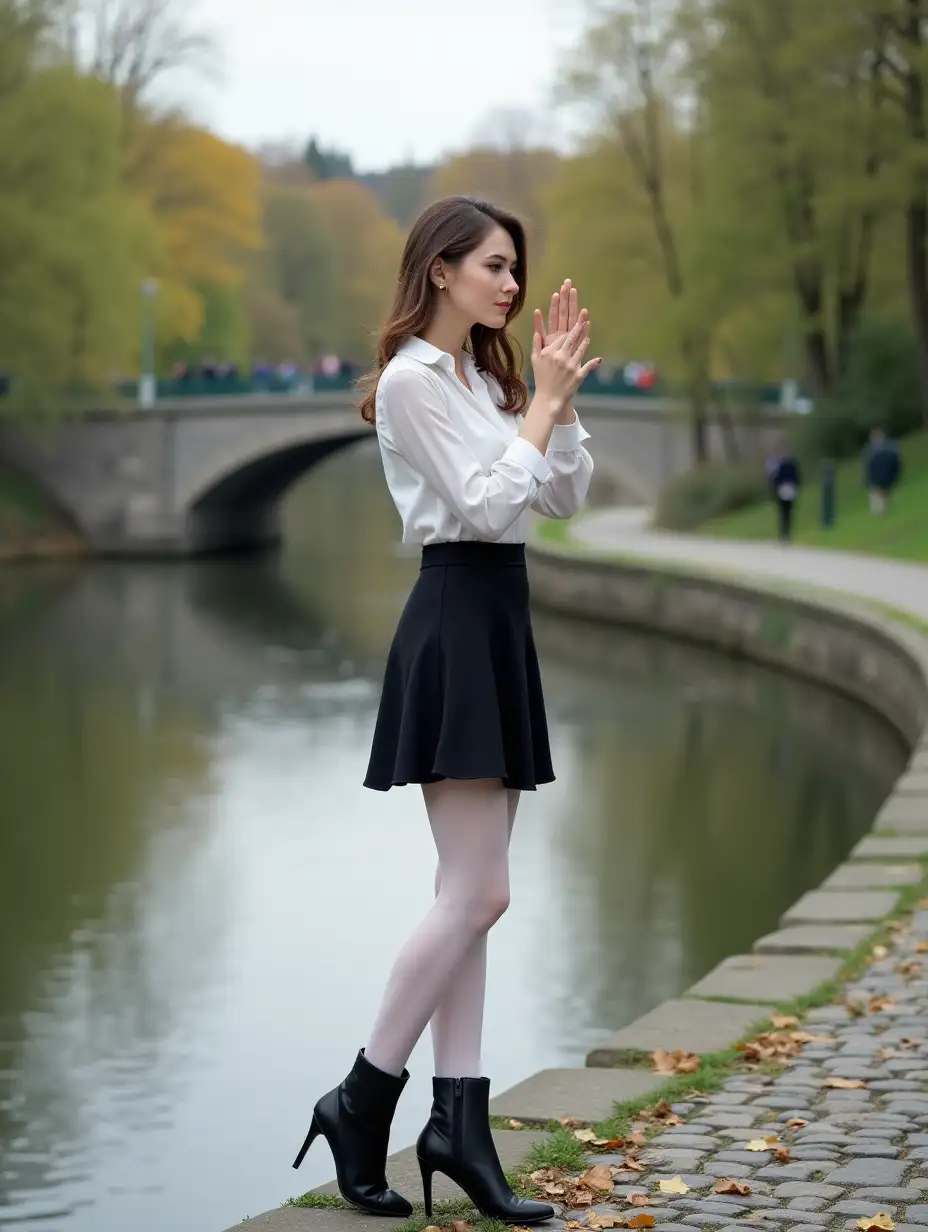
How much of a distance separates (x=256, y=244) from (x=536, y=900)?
1594 inches

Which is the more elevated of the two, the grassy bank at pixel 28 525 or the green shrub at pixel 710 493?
the green shrub at pixel 710 493

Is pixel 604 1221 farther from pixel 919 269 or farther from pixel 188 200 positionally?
pixel 188 200

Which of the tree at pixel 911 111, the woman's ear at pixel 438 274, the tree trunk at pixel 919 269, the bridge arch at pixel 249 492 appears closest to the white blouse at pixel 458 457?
the woman's ear at pixel 438 274

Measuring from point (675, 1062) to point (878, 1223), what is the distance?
1546 mm

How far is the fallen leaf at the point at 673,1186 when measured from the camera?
428 centimetres

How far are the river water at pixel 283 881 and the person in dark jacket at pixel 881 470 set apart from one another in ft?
22.7

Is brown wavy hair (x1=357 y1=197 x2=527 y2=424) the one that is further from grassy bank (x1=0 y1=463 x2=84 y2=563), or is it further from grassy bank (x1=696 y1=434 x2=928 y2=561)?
grassy bank (x1=0 y1=463 x2=84 y2=563)

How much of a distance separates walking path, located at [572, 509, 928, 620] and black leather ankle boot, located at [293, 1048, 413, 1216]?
13.2 meters

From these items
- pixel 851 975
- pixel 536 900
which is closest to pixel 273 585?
pixel 536 900

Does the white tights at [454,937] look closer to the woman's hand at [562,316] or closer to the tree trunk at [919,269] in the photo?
the woman's hand at [562,316]

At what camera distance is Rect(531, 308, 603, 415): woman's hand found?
4035 mm

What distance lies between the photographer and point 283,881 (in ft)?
37.7

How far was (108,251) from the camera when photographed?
3788 cm

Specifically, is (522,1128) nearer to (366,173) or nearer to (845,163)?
(845,163)
